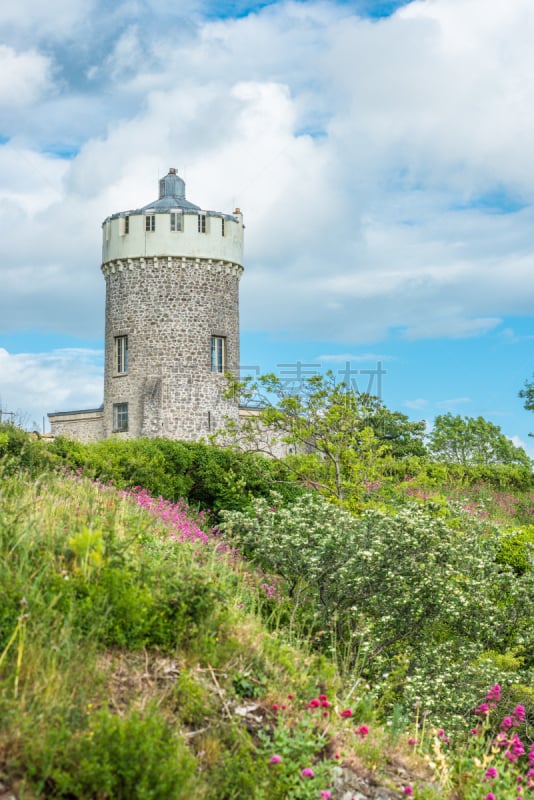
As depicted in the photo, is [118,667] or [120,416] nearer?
[118,667]

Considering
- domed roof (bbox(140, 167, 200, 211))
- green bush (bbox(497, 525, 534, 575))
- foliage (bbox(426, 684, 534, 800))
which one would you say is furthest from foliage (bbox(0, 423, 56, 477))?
domed roof (bbox(140, 167, 200, 211))

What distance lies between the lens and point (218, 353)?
36.4 meters

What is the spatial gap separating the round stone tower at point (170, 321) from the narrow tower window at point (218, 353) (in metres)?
0.04

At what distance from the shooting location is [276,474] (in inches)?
722

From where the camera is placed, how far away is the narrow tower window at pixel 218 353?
36188 millimetres

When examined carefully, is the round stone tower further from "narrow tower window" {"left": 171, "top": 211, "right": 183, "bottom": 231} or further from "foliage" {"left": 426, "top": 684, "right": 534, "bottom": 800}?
"foliage" {"left": 426, "top": 684, "right": 534, "bottom": 800}

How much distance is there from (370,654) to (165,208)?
29.6m

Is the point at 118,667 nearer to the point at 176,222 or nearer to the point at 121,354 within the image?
the point at 121,354

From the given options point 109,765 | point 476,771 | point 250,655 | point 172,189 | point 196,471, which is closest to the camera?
point 109,765

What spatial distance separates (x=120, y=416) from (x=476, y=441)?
1771 centimetres

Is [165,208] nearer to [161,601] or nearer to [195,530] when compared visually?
[195,530]

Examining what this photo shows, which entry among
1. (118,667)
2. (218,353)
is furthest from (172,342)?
(118,667)

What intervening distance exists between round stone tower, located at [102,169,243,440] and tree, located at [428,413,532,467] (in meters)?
12.0

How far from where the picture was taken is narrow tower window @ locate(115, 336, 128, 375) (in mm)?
36469
